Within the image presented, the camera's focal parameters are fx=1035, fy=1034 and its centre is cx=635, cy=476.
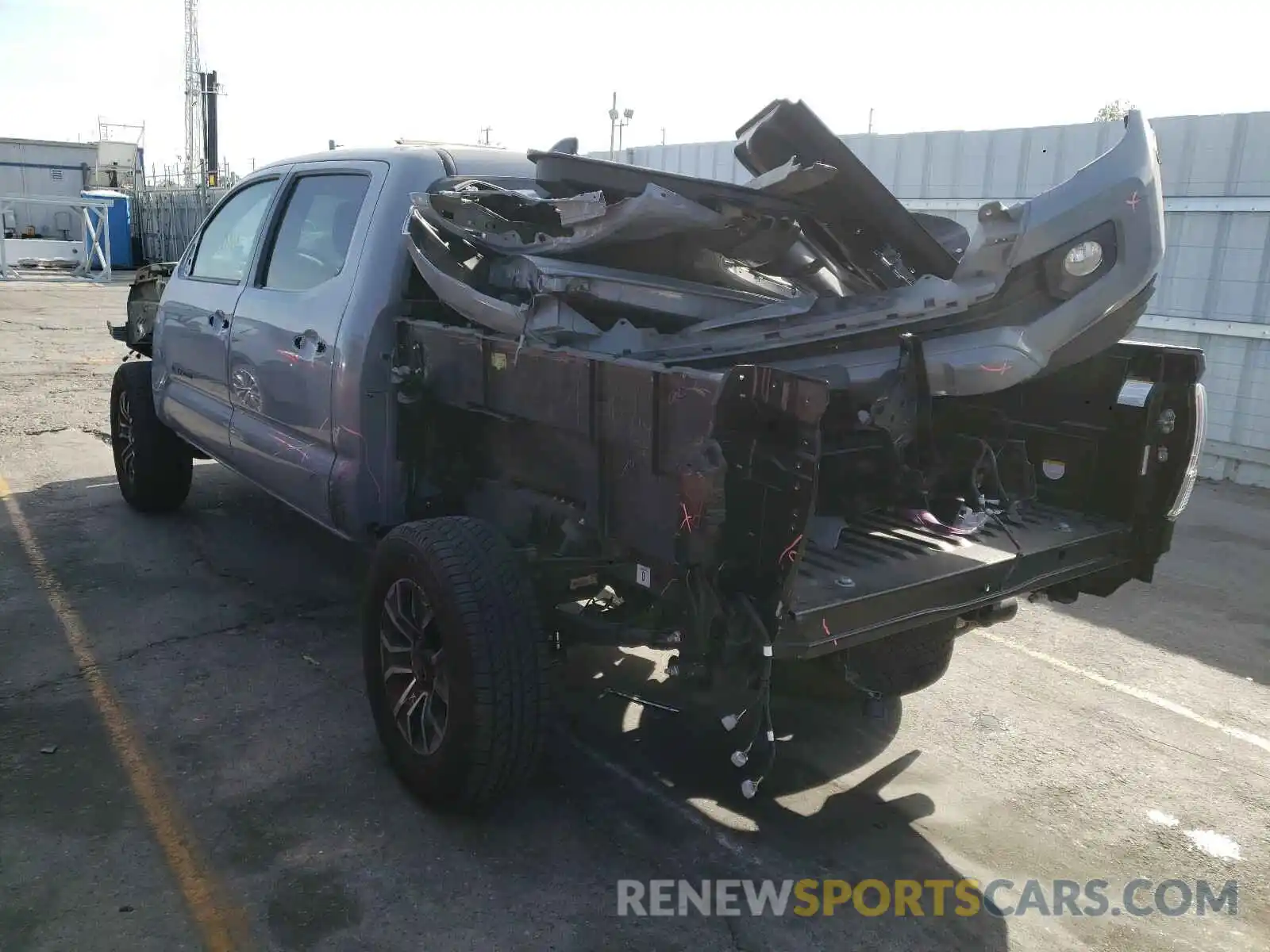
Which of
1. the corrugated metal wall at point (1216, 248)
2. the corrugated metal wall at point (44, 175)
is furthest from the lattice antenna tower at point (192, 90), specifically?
the corrugated metal wall at point (1216, 248)

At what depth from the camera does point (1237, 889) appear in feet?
10.3

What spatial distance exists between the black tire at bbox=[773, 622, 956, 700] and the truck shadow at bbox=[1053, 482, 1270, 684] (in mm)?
2028

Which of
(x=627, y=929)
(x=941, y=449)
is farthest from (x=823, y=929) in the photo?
(x=941, y=449)

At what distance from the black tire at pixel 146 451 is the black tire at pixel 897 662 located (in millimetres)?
4369

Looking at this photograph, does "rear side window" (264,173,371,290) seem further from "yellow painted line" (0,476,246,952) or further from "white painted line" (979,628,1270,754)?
"white painted line" (979,628,1270,754)

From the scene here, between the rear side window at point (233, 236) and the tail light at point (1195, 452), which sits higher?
the rear side window at point (233, 236)

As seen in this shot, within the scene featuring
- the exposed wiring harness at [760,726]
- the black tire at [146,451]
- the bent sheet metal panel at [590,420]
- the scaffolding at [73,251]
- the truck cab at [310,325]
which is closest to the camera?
the exposed wiring harness at [760,726]

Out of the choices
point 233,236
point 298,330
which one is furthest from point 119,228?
point 298,330

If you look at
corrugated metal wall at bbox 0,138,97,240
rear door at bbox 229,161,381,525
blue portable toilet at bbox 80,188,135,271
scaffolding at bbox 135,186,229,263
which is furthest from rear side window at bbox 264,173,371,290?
corrugated metal wall at bbox 0,138,97,240

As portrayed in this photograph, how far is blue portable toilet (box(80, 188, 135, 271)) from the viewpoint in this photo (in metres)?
30.5

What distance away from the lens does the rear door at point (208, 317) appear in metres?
5.15

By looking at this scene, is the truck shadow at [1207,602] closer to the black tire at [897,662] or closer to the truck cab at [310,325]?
the black tire at [897,662]

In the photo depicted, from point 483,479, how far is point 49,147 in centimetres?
3575

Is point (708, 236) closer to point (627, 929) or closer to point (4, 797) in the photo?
point (627, 929)
